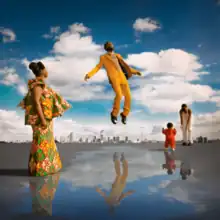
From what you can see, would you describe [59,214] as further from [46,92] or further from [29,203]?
[46,92]

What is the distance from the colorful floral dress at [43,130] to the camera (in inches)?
176

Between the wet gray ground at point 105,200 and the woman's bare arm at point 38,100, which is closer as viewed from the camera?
the wet gray ground at point 105,200

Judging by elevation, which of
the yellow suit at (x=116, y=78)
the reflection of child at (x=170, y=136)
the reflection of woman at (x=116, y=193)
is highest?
the yellow suit at (x=116, y=78)

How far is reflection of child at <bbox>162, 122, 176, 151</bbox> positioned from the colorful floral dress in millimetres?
5970

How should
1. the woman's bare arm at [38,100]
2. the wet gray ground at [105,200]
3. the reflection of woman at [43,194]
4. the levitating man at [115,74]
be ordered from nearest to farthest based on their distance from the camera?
the wet gray ground at [105,200] → the reflection of woman at [43,194] → the woman's bare arm at [38,100] → the levitating man at [115,74]

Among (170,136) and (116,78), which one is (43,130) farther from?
(170,136)

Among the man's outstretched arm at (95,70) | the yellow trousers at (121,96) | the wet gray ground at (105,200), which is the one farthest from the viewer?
the yellow trousers at (121,96)

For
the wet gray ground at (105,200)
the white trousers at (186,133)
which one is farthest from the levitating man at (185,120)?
the wet gray ground at (105,200)

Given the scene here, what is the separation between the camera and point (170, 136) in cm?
996

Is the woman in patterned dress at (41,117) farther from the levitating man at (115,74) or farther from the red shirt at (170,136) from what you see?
the red shirt at (170,136)

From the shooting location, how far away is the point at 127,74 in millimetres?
9188

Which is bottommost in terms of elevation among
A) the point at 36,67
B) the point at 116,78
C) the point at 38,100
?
the point at 38,100

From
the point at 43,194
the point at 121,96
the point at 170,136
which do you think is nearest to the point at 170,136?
the point at 170,136

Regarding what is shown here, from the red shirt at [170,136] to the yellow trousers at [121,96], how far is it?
2.13m
